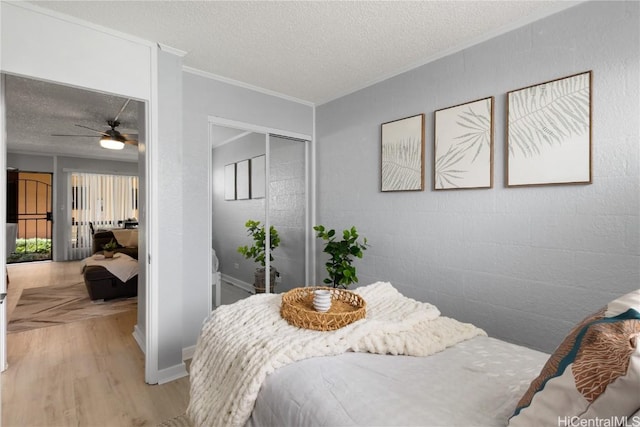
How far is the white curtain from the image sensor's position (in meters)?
7.35

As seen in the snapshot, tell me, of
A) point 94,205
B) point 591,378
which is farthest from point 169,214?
point 94,205

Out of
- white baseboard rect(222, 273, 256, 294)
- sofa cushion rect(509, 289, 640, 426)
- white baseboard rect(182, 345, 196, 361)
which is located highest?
sofa cushion rect(509, 289, 640, 426)

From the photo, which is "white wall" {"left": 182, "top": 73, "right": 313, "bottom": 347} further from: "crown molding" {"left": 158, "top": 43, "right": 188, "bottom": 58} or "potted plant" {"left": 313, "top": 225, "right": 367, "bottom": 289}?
"potted plant" {"left": 313, "top": 225, "right": 367, "bottom": 289}

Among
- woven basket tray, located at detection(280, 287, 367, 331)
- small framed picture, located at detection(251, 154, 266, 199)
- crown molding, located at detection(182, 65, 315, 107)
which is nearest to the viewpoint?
woven basket tray, located at detection(280, 287, 367, 331)

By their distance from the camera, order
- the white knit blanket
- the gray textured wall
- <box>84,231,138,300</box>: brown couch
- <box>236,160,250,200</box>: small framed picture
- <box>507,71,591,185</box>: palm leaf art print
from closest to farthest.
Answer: the white knit blanket
the gray textured wall
<box>507,71,591,185</box>: palm leaf art print
<box>236,160,250,200</box>: small framed picture
<box>84,231,138,300</box>: brown couch

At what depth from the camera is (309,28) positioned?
7.10 ft

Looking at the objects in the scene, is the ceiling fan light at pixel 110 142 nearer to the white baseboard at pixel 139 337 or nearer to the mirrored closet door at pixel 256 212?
the mirrored closet door at pixel 256 212

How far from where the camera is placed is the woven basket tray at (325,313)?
1.42 metres

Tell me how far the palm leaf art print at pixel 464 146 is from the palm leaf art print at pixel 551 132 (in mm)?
148

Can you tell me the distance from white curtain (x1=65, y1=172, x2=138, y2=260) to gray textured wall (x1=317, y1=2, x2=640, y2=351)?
7259 millimetres

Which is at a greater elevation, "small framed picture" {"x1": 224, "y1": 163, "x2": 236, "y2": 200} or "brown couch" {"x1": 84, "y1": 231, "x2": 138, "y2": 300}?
"small framed picture" {"x1": 224, "y1": 163, "x2": 236, "y2": 200}

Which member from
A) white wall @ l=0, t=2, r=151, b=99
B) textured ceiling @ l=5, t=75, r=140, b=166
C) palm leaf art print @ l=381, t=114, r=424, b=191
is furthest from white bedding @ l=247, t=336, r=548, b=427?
textured ceiling @ l=5, t=75, r=140, b=166

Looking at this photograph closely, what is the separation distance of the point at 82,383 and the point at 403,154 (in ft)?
10.1

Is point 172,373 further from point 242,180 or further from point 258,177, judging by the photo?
point 258,177
